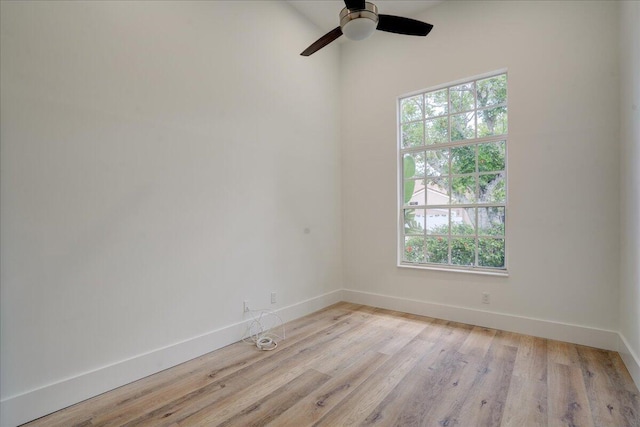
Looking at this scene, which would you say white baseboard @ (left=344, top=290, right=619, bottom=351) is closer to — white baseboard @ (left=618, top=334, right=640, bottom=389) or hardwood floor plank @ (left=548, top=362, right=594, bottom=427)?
white baseboard @ (left=618, top=334, right=640, bottom=389)

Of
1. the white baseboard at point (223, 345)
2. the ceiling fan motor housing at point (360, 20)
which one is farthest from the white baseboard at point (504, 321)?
the ceiling fan motor housing at point (360, 20)

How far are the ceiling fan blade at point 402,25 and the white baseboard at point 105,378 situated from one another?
2.90 m

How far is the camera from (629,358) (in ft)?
7.72

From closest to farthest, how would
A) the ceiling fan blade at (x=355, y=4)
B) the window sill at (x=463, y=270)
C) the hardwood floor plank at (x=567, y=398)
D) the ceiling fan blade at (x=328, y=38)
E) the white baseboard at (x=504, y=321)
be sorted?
1. the hardwood floor plank at (x=567, y=398)
2. the ceiling fan blade at (x=355, y=4)
3. the ceiling fan blade at (x=328, y=38)
4. the white baseboard at (x=504, y=321)
5. the window sill at (x=463, y=270)

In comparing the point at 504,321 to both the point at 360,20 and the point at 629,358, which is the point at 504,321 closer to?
A: the point at 629,358

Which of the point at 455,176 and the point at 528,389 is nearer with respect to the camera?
the point at 528,389

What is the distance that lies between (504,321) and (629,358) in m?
0.96

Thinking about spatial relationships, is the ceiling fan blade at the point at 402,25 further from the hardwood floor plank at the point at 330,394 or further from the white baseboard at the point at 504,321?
the white baseboard at the point at 504,321

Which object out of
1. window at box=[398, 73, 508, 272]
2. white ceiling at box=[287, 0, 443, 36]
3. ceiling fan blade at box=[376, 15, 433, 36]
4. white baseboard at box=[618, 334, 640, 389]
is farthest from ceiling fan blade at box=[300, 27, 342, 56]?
white baseboard at box=[618, 334, 640, 389]

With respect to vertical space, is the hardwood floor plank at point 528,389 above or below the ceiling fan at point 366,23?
below

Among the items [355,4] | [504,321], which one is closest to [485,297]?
[504,321]

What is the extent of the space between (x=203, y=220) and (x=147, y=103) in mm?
1034

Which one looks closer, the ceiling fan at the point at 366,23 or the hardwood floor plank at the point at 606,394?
the hardwood floor plank at the point at 606,394

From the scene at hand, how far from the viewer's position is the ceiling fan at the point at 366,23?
212 cm
